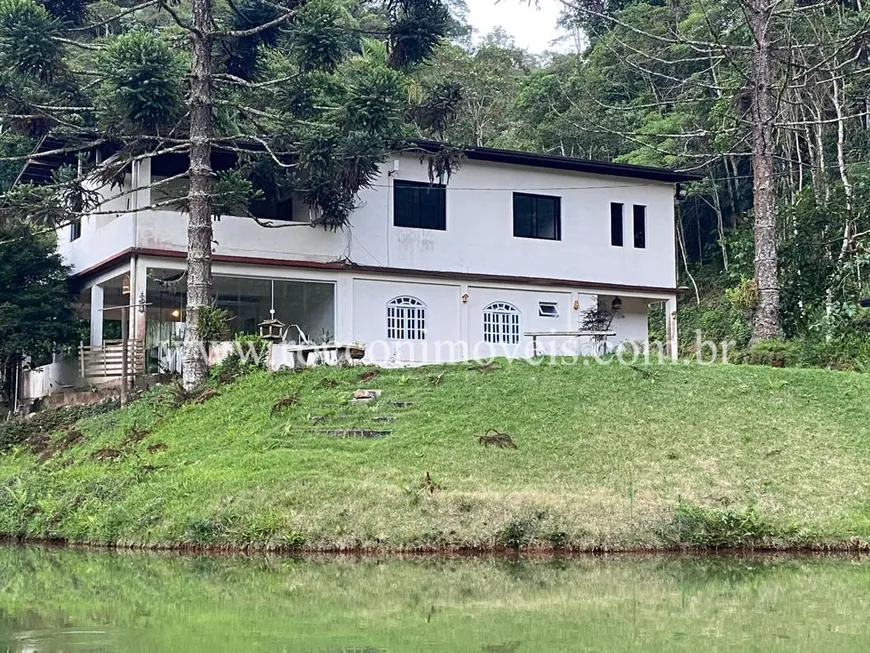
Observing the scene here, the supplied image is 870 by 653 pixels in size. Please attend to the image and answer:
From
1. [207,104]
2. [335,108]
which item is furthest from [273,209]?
[335,108]

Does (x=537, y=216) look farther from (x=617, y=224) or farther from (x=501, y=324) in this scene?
(x=501, y=324)

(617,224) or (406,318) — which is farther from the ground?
(617,224)

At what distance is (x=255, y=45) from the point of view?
1056 inches

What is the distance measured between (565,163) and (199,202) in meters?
9.77

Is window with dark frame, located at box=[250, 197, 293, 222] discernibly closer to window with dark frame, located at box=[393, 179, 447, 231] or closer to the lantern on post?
window with dark frame, located at box=[393, 179, 447, 231]

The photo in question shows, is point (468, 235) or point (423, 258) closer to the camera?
point (423, 258)

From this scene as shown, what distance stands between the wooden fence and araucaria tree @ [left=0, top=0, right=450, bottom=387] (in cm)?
175

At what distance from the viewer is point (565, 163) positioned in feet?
97.2

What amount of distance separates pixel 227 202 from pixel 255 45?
4308 millimetres

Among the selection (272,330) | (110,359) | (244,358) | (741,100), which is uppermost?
(741,100)

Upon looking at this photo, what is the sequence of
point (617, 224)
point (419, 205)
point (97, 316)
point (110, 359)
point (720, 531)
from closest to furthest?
point (720, 531) < point (110, 359) < point (97, 316) < point (419, 205) < point (617, 224)

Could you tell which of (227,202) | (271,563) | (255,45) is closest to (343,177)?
(227,202)

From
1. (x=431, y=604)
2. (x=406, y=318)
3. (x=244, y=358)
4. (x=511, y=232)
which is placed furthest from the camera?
(x=511, y=232)

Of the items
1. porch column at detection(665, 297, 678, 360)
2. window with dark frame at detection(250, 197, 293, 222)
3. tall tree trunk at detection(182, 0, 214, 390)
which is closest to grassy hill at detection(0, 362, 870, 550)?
tall tree trunk at detection(182, 0, 214, 390)
